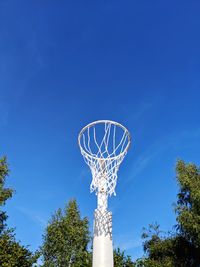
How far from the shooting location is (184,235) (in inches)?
931

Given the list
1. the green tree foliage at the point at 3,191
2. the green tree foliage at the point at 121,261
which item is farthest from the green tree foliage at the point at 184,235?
the green tree foliage at the point at 3,191

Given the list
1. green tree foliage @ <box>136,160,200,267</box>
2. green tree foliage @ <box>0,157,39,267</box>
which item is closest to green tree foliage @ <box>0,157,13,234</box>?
green tree foliage @ <box>0,157,39,267</box>

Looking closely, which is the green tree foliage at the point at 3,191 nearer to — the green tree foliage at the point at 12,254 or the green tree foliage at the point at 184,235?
the green tree foliage at the point at 12,254

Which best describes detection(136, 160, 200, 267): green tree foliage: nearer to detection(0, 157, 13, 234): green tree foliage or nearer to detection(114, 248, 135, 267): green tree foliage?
detection(114, 248, 135, 267): green tree foliage

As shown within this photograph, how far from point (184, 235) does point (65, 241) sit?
959 cm

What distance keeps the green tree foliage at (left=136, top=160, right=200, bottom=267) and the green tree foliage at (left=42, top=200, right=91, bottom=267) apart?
5748 millimetres

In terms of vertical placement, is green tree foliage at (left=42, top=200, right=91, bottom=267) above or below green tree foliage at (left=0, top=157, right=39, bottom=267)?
above

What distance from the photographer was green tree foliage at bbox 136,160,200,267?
2167 cm

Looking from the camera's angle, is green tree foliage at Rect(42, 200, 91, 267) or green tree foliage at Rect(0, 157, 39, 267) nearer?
green tree foliage at Rect(0, 157, 39, 267)

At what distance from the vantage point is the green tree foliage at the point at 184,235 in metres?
21.7

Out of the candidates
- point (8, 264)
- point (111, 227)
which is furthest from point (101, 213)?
point (8, 264)

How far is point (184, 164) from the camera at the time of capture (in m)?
25.3

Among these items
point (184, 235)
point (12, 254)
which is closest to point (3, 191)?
point (12, 254)

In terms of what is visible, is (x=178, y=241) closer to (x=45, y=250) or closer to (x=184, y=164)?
(x=184, y=164)
